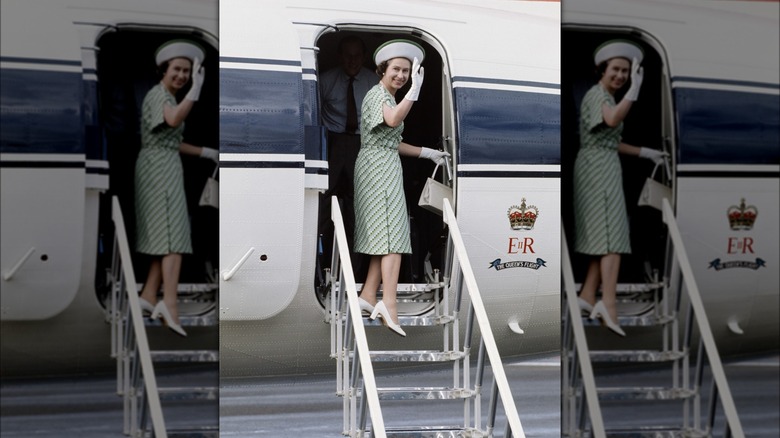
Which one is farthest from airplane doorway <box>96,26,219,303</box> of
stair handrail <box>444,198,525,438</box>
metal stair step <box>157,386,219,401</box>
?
stair handrail <box>444,198,525,438</box>

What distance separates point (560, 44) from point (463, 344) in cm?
122

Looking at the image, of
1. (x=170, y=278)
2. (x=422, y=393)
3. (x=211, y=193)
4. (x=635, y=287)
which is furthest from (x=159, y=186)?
(x=635, y=287)

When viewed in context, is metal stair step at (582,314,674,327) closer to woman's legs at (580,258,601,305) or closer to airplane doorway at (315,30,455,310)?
woman's legs at (580,258,601,305)

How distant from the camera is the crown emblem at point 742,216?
3.62 m

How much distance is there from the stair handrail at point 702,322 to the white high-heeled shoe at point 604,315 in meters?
0.32

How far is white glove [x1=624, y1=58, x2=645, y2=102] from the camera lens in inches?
141

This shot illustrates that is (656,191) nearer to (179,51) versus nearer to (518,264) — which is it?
(518,264)

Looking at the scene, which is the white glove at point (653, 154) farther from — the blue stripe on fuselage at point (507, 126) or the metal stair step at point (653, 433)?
the metal stair step at point (653, 433)

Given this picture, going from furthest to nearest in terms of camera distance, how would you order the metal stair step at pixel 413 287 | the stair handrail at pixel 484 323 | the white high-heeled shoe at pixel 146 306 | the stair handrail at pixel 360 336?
the metal stair step at pixel 413 287, the white high-heeled shoe at pixel 146 306, the stair handrail at pixel 484 323, the stair handrail at pixel 360 336

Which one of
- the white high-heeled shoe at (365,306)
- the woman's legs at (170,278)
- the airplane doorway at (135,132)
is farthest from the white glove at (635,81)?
the woman's legs at (170,278)

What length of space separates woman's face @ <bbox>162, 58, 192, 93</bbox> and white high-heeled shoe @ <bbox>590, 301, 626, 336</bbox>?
1836 millimetres

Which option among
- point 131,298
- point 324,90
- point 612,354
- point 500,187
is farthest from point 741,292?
point 131,298

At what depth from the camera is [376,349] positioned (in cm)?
339

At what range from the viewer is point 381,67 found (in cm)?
338
